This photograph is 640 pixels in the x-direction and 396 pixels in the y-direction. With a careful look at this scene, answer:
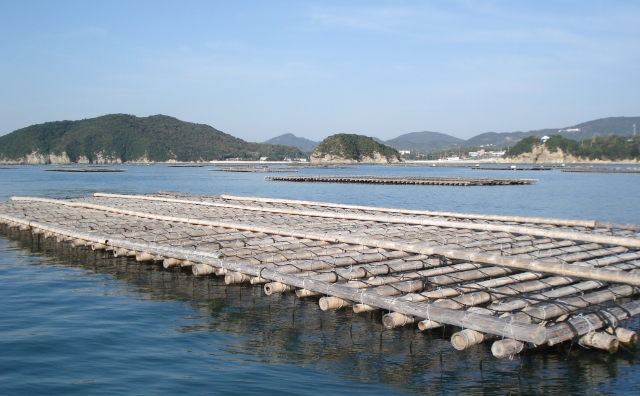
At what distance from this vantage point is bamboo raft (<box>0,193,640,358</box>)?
990cm

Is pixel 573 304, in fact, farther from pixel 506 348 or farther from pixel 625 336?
pixel 506 348

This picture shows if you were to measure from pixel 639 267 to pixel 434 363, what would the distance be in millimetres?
8088

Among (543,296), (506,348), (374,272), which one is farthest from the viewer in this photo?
(374,272)

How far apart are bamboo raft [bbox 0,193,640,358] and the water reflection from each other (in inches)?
16.8

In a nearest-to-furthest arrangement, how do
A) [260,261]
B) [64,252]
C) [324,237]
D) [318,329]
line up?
1. [318,329]
2. [260,261]
3. [324,237]
4. [64,252]

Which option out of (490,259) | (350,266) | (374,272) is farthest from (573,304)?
(350,266)

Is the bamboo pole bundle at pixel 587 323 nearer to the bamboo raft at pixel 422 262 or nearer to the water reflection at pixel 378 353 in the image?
the bamboo raft at pixel 422 262

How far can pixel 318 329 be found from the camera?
11461 mm

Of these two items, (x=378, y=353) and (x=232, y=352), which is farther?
(x=232, y=352)

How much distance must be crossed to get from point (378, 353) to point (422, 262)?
13.6ft

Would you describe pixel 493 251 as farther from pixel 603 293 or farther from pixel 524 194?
pixel 524 194

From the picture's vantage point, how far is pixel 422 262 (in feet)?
45.4

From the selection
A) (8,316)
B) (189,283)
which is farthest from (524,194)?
(8,316)

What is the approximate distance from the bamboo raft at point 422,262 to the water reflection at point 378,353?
0.43 metres
